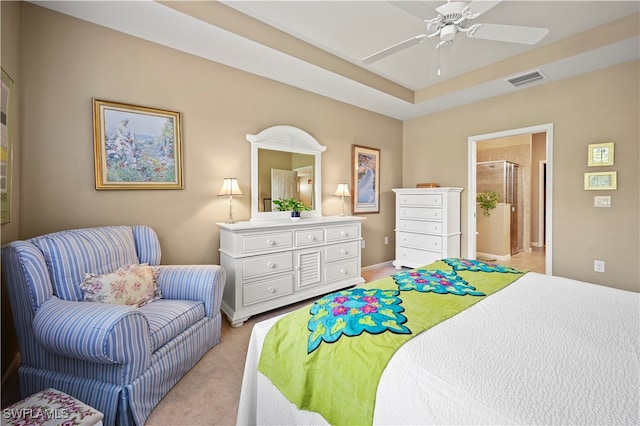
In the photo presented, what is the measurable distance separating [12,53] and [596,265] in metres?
5.44

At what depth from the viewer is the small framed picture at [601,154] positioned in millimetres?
2932

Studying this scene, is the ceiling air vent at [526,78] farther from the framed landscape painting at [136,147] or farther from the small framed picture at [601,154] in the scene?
the framed landscape painting at [136,147]

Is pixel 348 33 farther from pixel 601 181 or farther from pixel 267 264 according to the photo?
pixel 601 181

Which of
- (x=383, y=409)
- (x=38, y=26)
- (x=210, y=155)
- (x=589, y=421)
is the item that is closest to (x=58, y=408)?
(x=383, y=409)

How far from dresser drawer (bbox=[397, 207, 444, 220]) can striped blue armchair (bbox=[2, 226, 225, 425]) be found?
10.9 feet

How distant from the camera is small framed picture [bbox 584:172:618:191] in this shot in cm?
291

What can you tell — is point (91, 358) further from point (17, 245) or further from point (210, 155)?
point (210, 155)

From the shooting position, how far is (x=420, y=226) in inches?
164

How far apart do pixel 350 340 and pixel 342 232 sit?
7.73 ft

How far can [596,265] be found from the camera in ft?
10.0

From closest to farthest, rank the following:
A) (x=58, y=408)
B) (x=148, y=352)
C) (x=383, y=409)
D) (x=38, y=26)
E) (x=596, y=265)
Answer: (x=383, y=409) → (x=58, y=408) → (x=148, y=352) → (x=38, y=26) → (x=596, y=265)

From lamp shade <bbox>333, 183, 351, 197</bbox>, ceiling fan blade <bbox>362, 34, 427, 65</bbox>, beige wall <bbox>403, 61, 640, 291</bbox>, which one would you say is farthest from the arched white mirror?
beige wall <bbox>403, 61, 640, 291</bbox>

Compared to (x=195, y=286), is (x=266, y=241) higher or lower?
higher

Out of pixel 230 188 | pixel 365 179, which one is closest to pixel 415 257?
pixel 365 179
